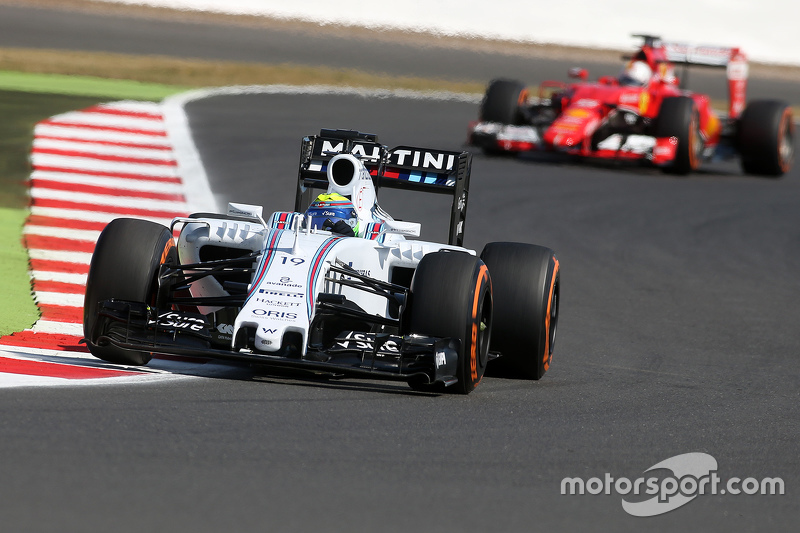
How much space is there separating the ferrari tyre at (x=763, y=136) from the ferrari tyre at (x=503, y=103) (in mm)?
3521

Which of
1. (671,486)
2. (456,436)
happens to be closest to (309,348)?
(456,436)

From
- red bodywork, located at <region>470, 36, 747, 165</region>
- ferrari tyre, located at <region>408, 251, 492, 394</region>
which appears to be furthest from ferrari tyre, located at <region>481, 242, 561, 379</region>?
red bodywork, located at <region>470, 36, 747, 165</region>

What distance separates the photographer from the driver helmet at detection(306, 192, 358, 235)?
7676mm

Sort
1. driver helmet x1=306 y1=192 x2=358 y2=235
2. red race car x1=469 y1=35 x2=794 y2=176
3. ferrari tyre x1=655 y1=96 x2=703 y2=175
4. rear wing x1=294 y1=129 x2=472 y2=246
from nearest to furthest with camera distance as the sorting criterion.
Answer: driver helmet x1=306 y1=192 x2=358 y2=235
rear wing x1=294 y1=129 x2=472 y2=246
ferrari tyre x1=655 y1=96 x2=703 y2=175
red race car x1=469 y1=35 x2=794 y2=176

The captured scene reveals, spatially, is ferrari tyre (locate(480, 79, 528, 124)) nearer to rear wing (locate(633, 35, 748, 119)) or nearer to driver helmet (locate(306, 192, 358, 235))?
rear wing (locate(633, 35, 748, 119))

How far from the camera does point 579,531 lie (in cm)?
455

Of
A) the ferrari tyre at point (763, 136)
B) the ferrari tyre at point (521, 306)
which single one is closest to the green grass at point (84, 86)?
the ferrari tyre at point (763, 136)

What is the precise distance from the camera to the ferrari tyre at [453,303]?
21.7 feet

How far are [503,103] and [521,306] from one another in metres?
11.3

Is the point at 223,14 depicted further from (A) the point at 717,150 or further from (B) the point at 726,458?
(B) the point at 726,458

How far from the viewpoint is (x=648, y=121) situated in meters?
17.9

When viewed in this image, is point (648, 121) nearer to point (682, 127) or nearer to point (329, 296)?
point (682, 127)

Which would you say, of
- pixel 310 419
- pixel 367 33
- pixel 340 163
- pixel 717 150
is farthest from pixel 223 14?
pixel 310 419

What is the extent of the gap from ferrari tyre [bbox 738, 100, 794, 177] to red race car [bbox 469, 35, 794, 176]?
0.02 m
